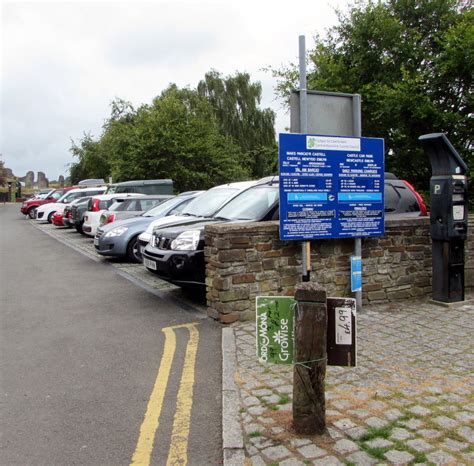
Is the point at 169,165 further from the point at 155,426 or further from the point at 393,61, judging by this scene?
the point at 155,426

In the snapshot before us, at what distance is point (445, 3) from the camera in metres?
14.7

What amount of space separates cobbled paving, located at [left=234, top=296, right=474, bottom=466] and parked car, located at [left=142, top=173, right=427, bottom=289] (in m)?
1.48

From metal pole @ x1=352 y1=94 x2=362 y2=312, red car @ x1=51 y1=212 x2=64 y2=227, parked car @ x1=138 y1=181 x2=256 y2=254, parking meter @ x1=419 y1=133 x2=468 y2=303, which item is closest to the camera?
metal pole @ x1=352 y1=94 x2=362 y2=312

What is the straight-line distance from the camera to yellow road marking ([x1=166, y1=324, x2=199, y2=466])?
3213mm

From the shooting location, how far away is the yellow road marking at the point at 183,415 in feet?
10.5

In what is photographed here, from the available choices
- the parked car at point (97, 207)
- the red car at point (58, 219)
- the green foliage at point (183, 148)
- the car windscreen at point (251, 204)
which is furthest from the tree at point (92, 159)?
the car windscreen at point (251, 204)

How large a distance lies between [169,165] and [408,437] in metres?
27.6

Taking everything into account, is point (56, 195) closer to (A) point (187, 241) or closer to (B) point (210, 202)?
(B) point (210, 202)

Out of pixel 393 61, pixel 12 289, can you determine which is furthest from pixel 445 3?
pixel 12 289

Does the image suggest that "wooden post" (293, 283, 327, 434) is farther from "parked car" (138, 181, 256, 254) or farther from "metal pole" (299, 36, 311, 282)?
"parked car" (138, 181, 256, 254)

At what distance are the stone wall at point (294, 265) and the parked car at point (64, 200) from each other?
19602 mm

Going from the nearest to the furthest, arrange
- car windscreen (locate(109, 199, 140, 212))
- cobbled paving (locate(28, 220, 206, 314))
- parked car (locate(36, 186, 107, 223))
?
cobbled paving (locate(28, 220, 206, 314)) < car windscreen (locate(109, 199, 140, 212)) < parked car (locate(36, 186, 107, 223))

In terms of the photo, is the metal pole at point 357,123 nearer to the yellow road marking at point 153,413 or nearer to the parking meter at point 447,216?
the parking meter at point 447,216

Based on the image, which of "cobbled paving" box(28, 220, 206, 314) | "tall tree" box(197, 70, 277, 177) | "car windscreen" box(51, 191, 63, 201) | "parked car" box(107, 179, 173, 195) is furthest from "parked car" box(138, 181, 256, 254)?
"tall tree" box(197, 70, 277, 177)
